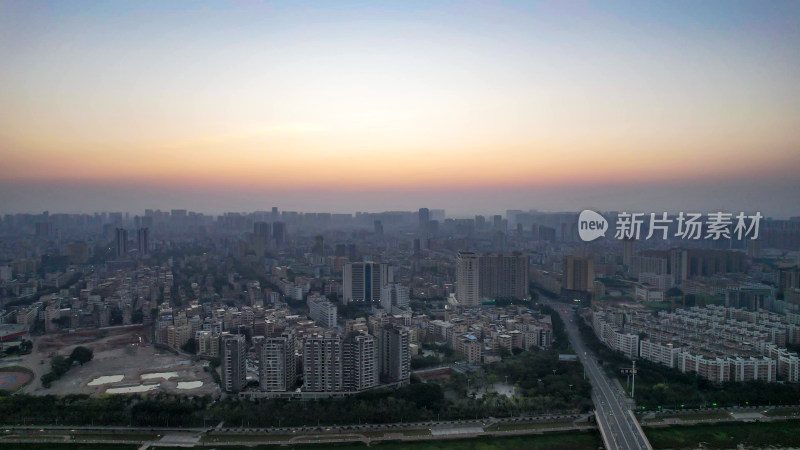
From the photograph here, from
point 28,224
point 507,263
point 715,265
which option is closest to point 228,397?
point 507,263

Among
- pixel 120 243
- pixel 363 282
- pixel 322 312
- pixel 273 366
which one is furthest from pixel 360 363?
pixel 120 243

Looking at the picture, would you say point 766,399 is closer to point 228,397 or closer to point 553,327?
point 553,327

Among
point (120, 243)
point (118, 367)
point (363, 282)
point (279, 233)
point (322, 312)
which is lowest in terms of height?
point (118, 367)

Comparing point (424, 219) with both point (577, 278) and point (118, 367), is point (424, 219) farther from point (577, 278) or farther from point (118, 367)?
point (118, 367)

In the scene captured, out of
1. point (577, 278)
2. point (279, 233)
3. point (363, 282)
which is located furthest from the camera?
point (279, 233)

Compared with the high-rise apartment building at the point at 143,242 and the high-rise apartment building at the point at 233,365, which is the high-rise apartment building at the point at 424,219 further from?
the high-rise apartment building at the point at 233,365

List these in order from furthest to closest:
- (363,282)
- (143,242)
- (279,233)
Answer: (279,233), (143,242), (363,282)

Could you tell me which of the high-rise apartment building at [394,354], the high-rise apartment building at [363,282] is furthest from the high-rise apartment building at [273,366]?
the high-rise apartment building at [363,282]

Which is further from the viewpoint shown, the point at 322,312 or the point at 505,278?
the point at 505,278
